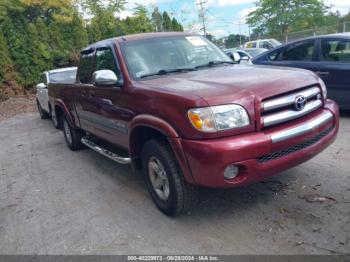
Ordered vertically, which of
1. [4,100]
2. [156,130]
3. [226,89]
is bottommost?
[4,100]

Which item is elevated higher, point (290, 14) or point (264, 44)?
point (290, 14)

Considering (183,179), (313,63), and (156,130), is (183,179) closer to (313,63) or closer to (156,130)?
(156,130)

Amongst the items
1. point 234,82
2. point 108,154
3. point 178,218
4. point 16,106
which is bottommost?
point 16,106

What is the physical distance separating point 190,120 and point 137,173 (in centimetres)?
240

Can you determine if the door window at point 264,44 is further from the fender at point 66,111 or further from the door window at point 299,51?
the fender at point 66,111

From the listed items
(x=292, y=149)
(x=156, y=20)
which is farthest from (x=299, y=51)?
(x=156, y=20)

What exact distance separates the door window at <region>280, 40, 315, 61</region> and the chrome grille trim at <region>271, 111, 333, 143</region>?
160 inches

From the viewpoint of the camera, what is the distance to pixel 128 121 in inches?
166

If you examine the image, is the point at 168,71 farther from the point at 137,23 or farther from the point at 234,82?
the point at 137,23

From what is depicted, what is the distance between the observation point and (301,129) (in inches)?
138

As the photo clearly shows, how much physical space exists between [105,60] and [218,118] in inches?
92.4

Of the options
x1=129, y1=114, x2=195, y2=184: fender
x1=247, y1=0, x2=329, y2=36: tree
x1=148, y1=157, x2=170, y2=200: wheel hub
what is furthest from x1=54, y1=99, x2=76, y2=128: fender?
x1=247, y1=0, x2=329, y2=36: tree

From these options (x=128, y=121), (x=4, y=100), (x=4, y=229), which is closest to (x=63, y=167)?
(x=4, y=229)

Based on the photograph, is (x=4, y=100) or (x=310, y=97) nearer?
(x=310, y=97)
